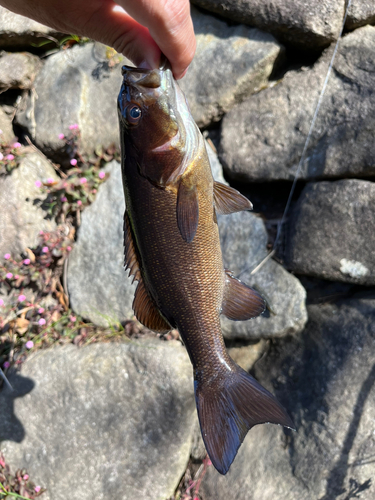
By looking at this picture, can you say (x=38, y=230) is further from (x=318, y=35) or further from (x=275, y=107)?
(x=318, y=35)

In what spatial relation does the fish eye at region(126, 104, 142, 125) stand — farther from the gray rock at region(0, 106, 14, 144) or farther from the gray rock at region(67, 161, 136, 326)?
the gray rock at region(0, 106, 14, 144)

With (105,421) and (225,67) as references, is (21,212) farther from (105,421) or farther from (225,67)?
(225,67)

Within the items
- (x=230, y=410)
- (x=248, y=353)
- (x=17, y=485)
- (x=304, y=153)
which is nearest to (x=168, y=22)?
(x=230, y=410)

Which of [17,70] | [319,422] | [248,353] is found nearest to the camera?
[319,422]

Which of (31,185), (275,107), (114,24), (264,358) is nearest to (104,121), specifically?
(31,185)

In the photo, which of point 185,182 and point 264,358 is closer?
point 185,182

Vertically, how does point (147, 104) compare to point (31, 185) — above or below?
above
